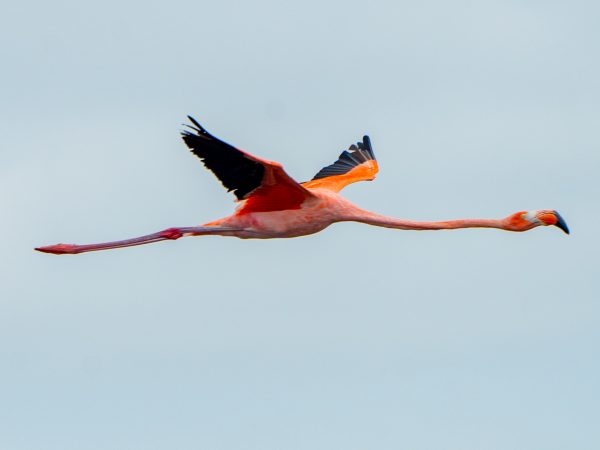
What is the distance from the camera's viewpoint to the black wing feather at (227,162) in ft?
71.7

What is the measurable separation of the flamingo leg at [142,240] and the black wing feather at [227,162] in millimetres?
841

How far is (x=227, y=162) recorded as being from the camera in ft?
74.3

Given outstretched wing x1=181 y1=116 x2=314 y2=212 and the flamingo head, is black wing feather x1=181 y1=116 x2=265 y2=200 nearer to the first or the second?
outstretched wing x1=181 y1=116 x2=314 y2=212

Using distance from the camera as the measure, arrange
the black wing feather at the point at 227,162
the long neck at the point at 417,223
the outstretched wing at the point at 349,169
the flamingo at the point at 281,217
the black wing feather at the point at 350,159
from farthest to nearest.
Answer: the black wing feather at the point at 350,159 → the outstretched wing at the point at 349,169 → the long neck at the point at 417,223 → the flamingo at the point at 281,217 → the black wing feather at the point at 227,162

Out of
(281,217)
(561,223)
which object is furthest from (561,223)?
(281,217)

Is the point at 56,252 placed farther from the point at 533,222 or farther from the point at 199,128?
the point at 533,222

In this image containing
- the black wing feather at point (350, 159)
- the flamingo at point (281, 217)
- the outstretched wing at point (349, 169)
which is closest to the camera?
the flamingo at point (281, 217)

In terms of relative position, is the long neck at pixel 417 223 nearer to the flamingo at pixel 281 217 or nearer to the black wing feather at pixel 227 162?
the flamingo at pixel 281 217

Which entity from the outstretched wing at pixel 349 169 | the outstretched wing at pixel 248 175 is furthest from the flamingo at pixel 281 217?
the outstretched wing at pixel 349 169

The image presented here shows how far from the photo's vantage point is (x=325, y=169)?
1125 inches

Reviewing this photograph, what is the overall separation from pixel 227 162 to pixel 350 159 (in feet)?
21.7

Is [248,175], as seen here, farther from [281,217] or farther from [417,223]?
[417,223]

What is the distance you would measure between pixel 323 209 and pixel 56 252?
415cm

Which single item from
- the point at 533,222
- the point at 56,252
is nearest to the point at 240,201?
the point at 56,252
